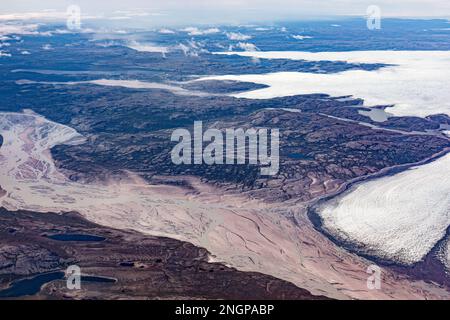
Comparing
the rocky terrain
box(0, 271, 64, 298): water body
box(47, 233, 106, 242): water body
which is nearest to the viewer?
the rocky terrain

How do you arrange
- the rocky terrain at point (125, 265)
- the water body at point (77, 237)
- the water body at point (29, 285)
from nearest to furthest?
the rocky terrain at point (125, 265) < the water body at point (29, 285) < the water body at point (77, 237)

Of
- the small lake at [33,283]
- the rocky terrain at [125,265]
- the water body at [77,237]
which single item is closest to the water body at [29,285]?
the small lake at [33,283]

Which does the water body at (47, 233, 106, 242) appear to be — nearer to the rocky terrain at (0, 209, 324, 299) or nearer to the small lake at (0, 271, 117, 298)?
the rocky terrain at (0, 209, 324, 299)

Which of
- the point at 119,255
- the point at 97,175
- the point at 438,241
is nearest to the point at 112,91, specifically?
the point at 97,175

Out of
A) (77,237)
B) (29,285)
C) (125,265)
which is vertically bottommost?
(29,285)

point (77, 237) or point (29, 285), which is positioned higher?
point (77, 237)

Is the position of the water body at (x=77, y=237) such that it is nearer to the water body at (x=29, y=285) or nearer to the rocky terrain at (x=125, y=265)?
the rocky terrain at (x=125, y=265)

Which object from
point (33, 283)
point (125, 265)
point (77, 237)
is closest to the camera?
point (33, 283)

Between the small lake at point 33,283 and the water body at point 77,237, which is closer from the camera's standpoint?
the small lake at point 33,283

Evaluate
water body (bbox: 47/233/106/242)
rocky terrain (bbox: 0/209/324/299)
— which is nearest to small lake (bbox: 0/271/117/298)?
rocky terrain (bbox: 0/209/324/299)

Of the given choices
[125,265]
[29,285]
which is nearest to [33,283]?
[29,285]

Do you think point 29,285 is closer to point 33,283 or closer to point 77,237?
point 33,283

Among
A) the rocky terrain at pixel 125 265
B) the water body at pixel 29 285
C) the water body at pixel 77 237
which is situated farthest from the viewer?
the water body at pixel 77 237
